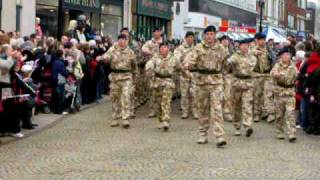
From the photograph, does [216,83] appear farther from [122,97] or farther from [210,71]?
[122,97]

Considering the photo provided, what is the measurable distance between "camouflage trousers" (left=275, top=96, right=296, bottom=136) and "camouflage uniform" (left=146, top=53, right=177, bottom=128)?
2234 mm

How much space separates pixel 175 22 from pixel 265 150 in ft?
115

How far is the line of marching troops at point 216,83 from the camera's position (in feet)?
43.8

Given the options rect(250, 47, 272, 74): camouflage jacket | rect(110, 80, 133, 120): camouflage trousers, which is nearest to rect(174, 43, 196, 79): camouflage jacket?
rect(250, 47, 272, 74): camouflage jacket

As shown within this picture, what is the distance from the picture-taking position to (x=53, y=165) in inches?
437

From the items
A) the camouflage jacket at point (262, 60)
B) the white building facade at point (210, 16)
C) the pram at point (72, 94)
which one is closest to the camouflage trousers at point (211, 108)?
the camouflage jacket at point (262, 60)

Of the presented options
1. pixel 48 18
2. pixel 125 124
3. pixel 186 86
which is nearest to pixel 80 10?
pixel 48 18

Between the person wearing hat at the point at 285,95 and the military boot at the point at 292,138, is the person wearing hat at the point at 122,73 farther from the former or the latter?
the military boot at the point at 292,138

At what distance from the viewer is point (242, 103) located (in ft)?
48.5

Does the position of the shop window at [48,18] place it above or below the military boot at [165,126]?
above

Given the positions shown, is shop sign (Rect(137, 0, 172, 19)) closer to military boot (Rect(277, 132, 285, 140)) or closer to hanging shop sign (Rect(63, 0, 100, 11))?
hanging shop sign (Rect(63, 0, 100, 11))

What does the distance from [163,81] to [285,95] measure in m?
2.70

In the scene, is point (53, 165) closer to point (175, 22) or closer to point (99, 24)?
point (99, 24)

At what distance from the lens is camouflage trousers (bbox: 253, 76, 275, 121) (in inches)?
698
